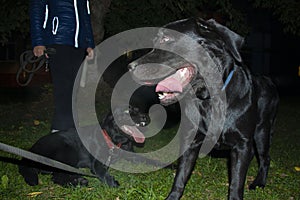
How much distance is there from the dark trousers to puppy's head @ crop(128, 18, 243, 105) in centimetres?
154

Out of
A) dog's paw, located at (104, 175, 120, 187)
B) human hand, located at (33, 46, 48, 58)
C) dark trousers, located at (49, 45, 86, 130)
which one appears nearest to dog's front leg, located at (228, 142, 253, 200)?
dog's paw, located at (104, 175, 120, 187)

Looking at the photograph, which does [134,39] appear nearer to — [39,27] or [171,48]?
[39,27]

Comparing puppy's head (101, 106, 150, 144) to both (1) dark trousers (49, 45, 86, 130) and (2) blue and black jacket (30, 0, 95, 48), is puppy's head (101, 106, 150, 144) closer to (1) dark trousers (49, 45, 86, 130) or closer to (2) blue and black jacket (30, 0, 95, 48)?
(1) dark trousers (49, 45, 86, 130)

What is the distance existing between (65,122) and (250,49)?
2117cm

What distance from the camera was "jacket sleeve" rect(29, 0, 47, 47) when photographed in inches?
176

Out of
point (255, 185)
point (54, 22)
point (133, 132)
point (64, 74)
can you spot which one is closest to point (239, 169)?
point (255, 185)

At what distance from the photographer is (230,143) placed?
11.3 feet

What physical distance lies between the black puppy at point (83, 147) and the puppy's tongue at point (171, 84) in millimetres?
1467

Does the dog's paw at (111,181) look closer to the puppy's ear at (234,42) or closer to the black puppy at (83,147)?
the black puppy at (83,147)

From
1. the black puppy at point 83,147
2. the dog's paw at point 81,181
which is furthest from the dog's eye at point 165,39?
the dog's paw at point 81,181

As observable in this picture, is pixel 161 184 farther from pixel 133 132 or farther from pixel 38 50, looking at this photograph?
pixel 38 50

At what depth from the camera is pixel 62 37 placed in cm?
452

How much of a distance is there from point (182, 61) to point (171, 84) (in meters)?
0.21

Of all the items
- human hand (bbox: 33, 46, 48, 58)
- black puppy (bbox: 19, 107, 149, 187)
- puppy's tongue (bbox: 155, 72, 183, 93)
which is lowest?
black puppy (bbox: 19, 107, 149, 187)
